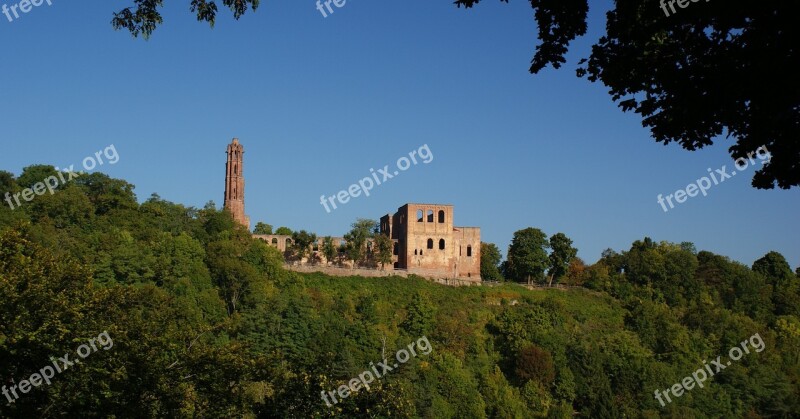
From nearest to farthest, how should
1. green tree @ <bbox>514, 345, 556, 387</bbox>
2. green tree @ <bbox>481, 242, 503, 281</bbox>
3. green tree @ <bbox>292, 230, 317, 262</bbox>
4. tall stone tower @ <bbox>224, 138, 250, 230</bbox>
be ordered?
green tree @ <bbox>514, 345, 556, 387</bbox> → green tree @ <bbox>292, 230, 317, 262</bbox> → tall stone tower @ <bbox>224, 138, 250, 230</bbox> → green tree @ <bbox>481, 242, 503, 281</bbox>

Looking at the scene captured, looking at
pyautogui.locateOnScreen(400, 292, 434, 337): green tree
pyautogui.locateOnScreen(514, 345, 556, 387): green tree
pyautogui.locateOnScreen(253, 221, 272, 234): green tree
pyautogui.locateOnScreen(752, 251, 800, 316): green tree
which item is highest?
pyautogui.locateOnScreen(253, 221, 272, 234): green tree

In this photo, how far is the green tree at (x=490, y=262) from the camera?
82.6 m

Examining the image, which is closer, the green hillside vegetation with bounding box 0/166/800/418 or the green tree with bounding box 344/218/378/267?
the green hillside vegetation with bounding box 0/166/800/418

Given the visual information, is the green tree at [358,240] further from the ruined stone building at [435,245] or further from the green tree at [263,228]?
the green tree at [263,228]

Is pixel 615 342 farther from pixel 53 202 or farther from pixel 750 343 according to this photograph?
pixel 53 202

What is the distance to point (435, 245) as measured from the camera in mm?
70125

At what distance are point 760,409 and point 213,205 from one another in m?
45.0

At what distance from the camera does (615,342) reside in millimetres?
60625

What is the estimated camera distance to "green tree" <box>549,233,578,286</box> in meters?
75.9

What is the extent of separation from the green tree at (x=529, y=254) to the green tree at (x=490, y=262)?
566 centimetres

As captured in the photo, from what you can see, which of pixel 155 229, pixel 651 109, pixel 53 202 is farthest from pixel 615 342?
pixel 651 109

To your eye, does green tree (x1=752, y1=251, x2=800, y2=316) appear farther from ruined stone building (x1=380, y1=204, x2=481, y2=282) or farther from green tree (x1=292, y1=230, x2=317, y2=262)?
green tree (x1=292, y1=230, x2=317, y2=262)

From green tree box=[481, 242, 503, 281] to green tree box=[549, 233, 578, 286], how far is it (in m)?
7.08

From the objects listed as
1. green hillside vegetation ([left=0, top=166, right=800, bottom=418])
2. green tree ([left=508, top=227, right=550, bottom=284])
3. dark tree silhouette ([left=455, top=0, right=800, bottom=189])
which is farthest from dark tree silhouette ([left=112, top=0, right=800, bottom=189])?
green tree ([left=508, top=227, right=550, bottom=284])
